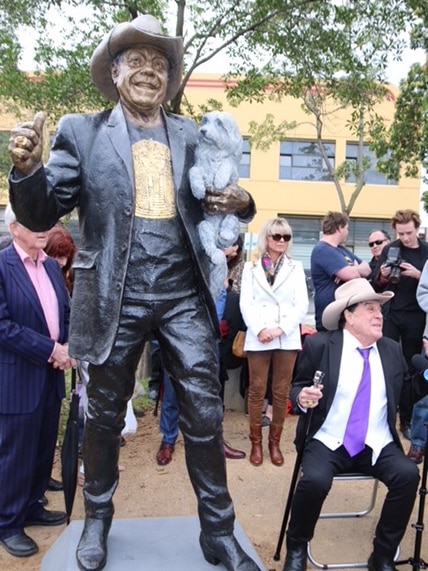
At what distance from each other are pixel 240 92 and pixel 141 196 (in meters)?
4.57

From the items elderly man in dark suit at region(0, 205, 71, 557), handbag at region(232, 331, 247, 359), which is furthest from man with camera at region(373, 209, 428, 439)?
elderly man in dark suit at region(0, 205, 71, 557)

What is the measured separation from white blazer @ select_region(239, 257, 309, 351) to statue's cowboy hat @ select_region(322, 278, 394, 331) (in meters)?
1.34

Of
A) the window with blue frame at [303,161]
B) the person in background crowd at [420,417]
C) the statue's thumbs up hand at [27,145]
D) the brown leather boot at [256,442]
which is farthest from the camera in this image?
the window with blue frame at [303,161]

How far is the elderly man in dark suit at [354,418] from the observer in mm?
3264

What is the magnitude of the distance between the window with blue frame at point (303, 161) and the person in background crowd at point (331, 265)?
63.8ft

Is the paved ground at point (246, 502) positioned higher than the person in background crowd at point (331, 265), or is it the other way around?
the person in background crowd at point (331, 265)

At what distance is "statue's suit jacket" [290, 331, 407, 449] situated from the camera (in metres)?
3.43

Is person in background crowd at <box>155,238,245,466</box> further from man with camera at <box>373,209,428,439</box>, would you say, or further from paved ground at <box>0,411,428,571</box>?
man with camera at <box>373,209,428,439</box>

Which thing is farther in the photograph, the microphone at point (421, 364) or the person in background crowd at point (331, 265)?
the person in background crowd at point (331, 265)

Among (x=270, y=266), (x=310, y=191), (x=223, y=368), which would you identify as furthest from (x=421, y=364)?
(x=310, y=191)

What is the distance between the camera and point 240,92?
6.80 metres

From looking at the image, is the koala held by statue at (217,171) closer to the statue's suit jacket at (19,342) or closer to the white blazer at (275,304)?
the statue's suit jacket at (19,342)

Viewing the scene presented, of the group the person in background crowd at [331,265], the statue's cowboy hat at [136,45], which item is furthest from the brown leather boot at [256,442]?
the statue's cowboy hat at [136,45]

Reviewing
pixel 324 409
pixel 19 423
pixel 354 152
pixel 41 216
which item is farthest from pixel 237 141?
pixel 354 152
